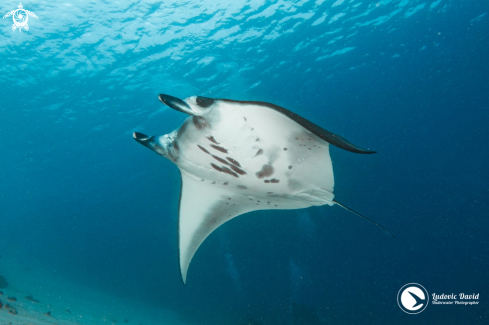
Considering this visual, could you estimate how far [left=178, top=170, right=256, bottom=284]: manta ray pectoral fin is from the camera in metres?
3.60

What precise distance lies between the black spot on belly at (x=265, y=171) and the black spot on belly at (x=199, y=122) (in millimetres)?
957

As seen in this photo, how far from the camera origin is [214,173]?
3168 millimetres

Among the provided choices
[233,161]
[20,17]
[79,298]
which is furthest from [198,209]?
[79,298]

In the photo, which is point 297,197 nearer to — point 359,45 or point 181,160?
point 181,160

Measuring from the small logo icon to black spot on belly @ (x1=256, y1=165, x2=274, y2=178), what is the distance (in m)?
11.4

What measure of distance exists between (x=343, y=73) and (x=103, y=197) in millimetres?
21988

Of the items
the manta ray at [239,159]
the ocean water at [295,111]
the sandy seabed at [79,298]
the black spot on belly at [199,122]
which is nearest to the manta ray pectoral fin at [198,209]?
the manta ray at [239,159]

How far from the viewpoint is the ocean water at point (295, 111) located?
34.0ft

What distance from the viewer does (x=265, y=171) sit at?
3.06 meters

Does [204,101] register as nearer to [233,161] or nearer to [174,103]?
[174,103]

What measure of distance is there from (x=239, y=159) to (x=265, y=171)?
421 mm

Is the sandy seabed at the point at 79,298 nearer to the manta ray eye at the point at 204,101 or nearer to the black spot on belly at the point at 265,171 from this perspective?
the black spot on belly at the point at 265,171

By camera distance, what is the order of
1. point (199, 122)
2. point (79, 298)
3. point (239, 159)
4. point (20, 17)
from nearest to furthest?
point (199, 122) → point (239, 159) → point (20, 17) → point (79, 298)

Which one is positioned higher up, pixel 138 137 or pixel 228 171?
pixel 138 137
